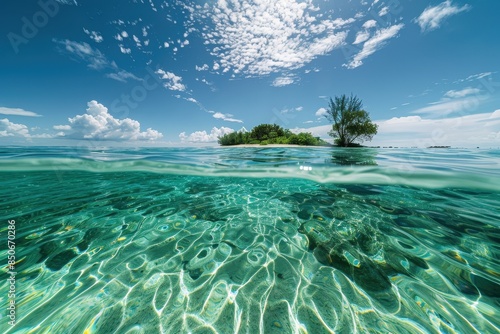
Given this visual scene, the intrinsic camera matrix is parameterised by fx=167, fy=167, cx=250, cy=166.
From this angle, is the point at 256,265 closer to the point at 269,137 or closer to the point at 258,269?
the point at 258,269

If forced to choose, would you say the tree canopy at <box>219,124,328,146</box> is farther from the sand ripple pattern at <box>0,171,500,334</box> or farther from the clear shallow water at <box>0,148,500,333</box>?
the sand ripple pattern at <box>0,171,500,334</box>

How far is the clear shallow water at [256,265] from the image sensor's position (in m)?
1.94

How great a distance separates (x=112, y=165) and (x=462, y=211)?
55.3 feet

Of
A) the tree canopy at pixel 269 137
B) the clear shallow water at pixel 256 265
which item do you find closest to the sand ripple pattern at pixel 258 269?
the clear shallow water at pixel 256 265

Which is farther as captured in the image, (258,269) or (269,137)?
(269,137)

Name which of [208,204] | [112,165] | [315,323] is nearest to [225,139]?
[112,165]

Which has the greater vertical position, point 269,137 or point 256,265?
point 269,137

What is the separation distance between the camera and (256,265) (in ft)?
9.25

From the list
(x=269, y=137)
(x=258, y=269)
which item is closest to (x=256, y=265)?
(x=258, y=269)

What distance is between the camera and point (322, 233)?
381 centimetres

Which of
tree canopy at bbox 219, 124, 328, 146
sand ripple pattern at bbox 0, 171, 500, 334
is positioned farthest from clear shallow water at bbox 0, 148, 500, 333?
tree canopy at bbox 219, 124, 328, 146

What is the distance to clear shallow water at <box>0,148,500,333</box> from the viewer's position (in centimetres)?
194

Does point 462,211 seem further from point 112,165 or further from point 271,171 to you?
point 112,165

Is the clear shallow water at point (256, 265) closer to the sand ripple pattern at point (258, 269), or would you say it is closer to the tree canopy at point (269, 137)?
the sand ripple pattern at point (258, 269)
